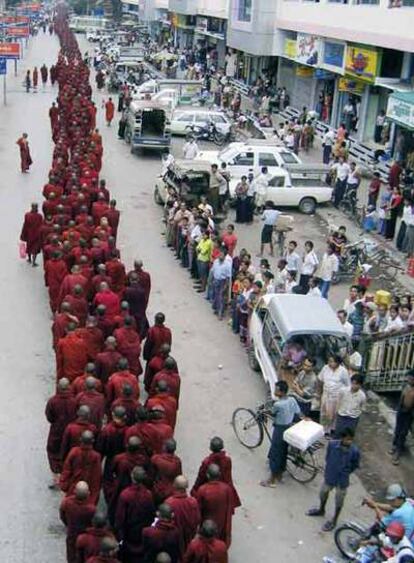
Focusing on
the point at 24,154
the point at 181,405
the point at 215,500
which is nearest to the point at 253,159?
the point at 24,154

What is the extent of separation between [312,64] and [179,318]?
22.8 metres

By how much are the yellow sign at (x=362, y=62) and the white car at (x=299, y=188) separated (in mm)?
6783

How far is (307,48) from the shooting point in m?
35.0

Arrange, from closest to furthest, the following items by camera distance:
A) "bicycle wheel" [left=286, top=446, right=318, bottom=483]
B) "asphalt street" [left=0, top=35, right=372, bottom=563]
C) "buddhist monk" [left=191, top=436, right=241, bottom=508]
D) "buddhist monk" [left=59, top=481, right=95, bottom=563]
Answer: "buddhist monk" [left=59, top=481, right=95, bottom=563]
"buddhist monk" [left=191, top=436, right=241, bottom=508]
"asphalt street" [left=0, top=35, right=372, bottom=563]
"bicycle wheel" [left=286, top=446, right=318, bottom=483]

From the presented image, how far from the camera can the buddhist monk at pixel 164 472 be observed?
769cm

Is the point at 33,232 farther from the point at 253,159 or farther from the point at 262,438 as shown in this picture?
the point at 253,159

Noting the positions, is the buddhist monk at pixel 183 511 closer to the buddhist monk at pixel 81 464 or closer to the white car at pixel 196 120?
the buddhist monk at pixel 81 464

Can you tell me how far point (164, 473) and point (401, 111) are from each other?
16999mm

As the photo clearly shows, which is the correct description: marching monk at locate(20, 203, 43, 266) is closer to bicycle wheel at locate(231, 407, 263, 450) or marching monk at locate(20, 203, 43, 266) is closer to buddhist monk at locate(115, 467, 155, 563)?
bicycle wheel at locate(231, 407, 263, 450)

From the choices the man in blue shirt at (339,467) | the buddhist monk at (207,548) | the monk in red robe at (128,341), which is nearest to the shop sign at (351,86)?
the monk in red robe at (128,341)

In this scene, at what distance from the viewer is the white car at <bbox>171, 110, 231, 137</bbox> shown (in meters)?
31.6

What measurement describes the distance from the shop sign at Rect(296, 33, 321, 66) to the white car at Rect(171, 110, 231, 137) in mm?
5119

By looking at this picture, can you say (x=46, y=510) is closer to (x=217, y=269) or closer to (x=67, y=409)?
(x=67, y=409)

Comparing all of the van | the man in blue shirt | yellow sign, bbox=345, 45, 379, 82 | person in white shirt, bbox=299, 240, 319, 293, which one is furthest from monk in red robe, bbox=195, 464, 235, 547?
yellow sign, bbox=345, 45, 379, 82
